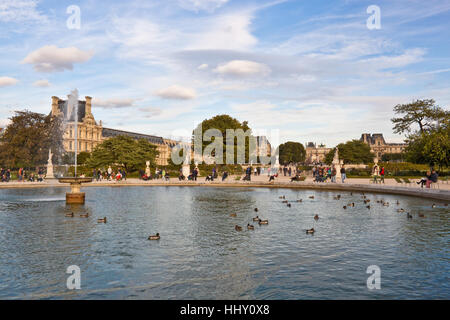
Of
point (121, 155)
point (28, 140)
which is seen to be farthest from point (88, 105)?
point (121, 155)

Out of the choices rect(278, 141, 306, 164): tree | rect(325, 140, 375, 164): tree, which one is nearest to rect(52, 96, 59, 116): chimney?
rect(325, 140, 375, 164): tree

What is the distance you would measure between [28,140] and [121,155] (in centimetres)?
1436

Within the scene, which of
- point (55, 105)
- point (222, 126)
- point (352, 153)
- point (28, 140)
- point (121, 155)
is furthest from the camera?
point (352, 153)

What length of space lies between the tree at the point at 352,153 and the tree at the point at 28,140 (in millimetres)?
77688

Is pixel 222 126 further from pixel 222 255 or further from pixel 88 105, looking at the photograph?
pixel 88 105

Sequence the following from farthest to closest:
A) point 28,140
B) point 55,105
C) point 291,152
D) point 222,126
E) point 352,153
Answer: point 291,152
point 352,153
point 55,105
point 222,126
point 28,140

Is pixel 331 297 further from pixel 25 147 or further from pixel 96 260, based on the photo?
pixel 25 147

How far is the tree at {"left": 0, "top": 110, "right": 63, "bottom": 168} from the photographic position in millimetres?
Answer: 57812

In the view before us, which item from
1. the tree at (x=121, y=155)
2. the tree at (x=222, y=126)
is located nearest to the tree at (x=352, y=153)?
the tree at (x=222, y=126)

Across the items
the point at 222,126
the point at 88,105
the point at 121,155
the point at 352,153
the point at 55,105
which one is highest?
the point at 88,105

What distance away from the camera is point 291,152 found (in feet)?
481

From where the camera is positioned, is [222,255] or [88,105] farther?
[88,105]

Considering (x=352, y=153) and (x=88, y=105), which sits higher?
(x=88, y=105)
